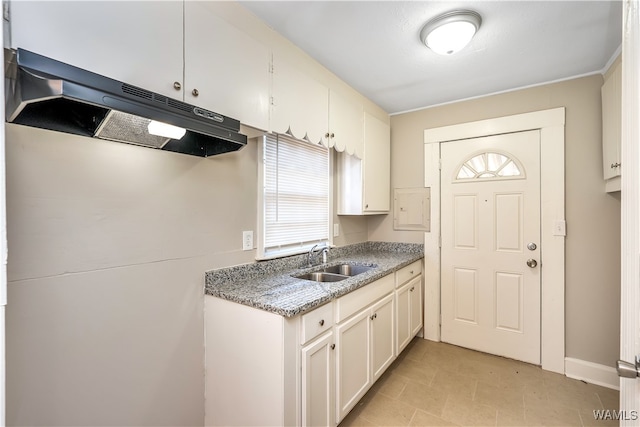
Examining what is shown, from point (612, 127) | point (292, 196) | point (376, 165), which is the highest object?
point (612, 127)

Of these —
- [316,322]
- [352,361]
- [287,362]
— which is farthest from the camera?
[352,361]

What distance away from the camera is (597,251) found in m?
2.27

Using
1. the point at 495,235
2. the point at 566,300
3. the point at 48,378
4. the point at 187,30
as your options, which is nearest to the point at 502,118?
the point at 495,235

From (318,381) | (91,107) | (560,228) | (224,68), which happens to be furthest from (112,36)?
(560,228)

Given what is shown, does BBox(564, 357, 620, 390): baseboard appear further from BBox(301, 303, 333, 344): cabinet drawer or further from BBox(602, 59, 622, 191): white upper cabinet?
BBox(301, 303, 333, 344): cabinet drawer

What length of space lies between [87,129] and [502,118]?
305 centimetres

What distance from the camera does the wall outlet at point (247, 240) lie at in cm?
187

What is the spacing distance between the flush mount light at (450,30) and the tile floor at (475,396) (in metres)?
2.37

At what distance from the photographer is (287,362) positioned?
4.42 feet

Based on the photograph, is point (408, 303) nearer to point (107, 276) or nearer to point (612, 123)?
point (612, 123)

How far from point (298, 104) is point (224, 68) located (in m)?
0.55

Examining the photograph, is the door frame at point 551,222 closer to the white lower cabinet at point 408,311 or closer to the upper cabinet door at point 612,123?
the upper cabinet door at point 612,123

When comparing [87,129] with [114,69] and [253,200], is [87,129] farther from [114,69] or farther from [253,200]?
[253,200]

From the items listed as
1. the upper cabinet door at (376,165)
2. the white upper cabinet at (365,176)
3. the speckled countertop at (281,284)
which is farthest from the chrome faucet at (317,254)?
the upper cabinet door at (376,165)
